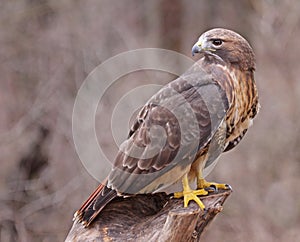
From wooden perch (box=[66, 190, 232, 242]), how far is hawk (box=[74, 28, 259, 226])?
7cm

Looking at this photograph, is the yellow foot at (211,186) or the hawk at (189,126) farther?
the yellow foot at (211,186)

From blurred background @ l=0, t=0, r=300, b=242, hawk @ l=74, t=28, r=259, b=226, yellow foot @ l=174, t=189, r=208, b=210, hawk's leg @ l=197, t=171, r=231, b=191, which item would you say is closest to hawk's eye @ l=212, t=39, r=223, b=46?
hawk @ l=74, t=28, r=259, b=226

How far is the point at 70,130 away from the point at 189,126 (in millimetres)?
4962

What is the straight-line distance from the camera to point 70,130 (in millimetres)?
9336

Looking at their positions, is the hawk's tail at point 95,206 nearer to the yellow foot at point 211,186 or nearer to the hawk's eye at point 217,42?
the yellow foot at point 211,186

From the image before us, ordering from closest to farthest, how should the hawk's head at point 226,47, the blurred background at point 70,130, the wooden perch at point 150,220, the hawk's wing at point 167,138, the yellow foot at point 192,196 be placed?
the wooden perch at point 150,220, the yellow foot at point 192,196, the hawk's wing at point 167,138, the hawk's head at point 226,47, the blurred background at point 70,130

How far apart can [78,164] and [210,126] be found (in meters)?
5.07

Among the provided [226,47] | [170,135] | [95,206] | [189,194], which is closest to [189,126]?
[170,135]

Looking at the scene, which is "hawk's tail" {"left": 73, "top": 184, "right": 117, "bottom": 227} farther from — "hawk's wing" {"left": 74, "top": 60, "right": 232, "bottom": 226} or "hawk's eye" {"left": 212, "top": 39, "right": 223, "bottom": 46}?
"hawk's eye" {"left": 212, "top": 39, "right": 223, "bottom": 46}

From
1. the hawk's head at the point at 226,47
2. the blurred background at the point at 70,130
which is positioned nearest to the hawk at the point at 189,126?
the hawk's head at the point at 226,47

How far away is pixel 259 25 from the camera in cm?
987

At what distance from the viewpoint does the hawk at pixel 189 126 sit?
4.50 m

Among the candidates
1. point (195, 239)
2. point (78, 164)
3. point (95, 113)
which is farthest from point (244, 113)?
point (78, 164)

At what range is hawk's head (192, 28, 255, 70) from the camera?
4668 mm
